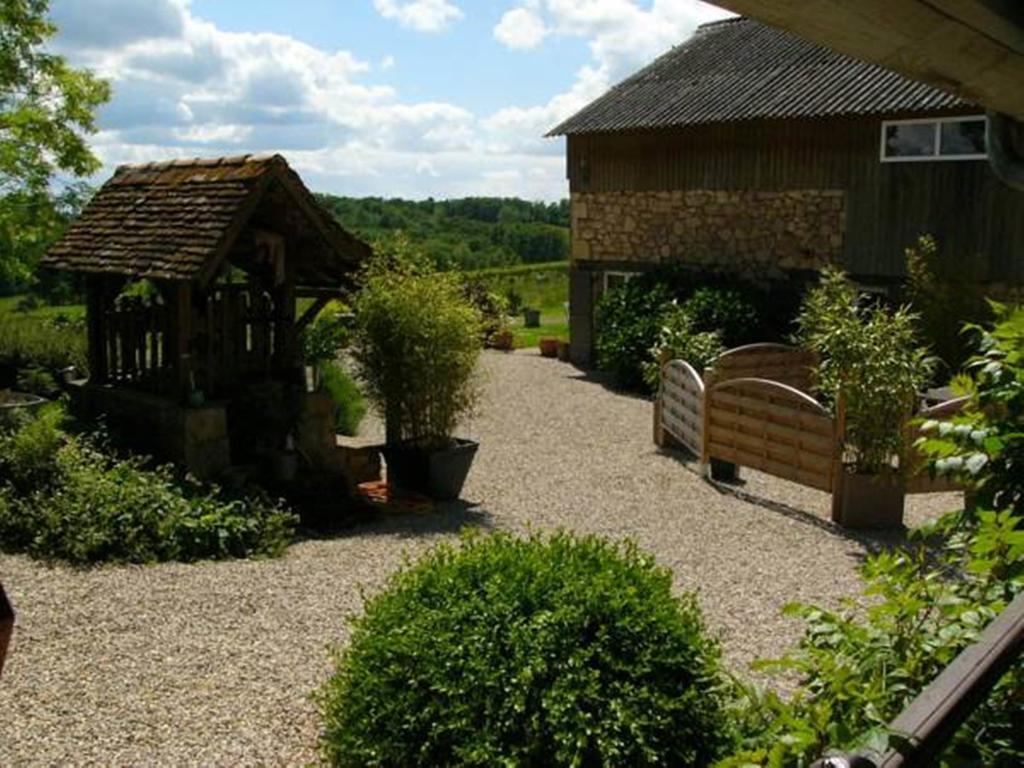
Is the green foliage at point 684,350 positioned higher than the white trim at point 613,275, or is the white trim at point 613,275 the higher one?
the white trim at point 613,275

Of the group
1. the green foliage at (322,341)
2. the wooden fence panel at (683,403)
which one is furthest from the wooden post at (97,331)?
the wooden fence panel at (683,403)

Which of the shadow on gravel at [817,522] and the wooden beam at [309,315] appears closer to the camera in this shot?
the shadow on gravel at [817,522]

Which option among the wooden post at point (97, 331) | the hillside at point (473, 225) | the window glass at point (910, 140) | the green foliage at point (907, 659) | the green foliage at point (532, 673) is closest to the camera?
the green foliage at point (907, 659)

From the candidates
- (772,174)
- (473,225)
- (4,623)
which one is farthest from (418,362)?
(473,225)

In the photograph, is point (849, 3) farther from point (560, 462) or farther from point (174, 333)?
point (560, 462)

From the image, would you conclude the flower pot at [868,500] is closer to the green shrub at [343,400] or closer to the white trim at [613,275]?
the green shrub at [343,400]

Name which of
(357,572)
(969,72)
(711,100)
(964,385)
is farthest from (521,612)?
(711,100)

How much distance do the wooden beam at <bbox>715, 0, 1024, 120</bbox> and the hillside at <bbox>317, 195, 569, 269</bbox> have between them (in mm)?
45801

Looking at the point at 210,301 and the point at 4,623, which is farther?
the point at 210,301

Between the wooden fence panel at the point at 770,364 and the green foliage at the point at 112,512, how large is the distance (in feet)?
25.7

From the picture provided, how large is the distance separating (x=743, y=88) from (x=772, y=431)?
→ 1140cm

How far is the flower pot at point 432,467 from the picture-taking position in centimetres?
1161

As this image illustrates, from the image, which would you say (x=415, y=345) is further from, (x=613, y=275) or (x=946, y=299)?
(x=613, y=275)

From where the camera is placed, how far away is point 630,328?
20.8 meters
